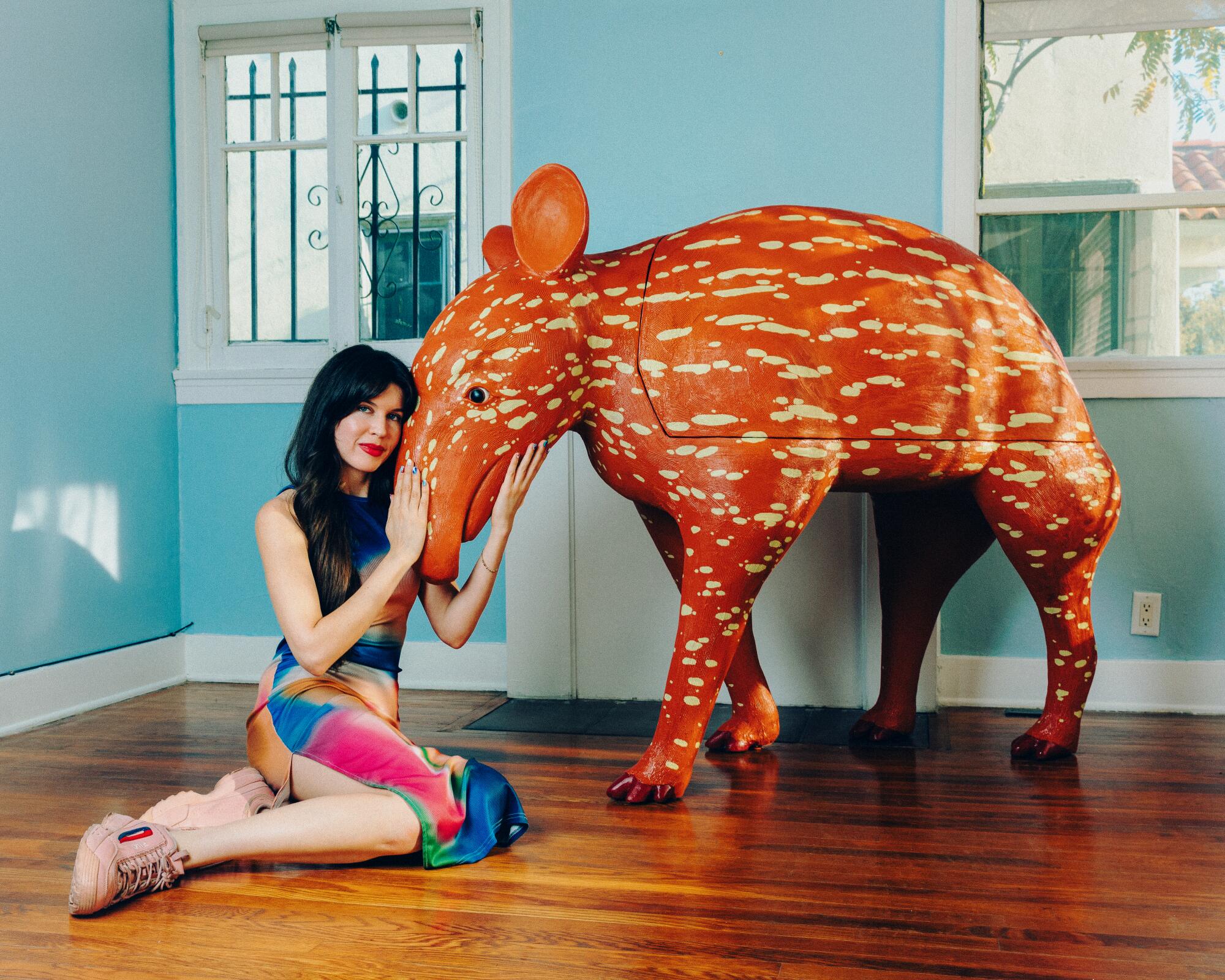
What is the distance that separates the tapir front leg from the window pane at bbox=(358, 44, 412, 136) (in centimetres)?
190

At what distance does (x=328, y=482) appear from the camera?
180 cm

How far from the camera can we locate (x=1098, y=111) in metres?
2.71

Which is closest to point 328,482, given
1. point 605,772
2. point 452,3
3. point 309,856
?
point 309,856

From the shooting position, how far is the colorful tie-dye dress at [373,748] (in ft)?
5.15

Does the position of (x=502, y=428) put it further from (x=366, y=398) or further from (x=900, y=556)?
(x=900, y=556)

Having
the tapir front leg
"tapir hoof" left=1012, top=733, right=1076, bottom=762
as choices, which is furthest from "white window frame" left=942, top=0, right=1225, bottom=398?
the tapir front leg

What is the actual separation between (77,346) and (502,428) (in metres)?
1.58

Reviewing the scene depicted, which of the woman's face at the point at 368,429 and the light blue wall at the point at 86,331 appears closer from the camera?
the woman's face at the point at 368,429

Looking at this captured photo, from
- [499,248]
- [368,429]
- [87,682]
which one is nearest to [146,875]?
[368,429]


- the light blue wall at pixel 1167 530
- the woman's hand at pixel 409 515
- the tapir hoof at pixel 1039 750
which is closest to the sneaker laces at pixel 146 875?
the woman's hand at pixel 409 515

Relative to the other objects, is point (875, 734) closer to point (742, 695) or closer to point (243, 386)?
point (742, 695)

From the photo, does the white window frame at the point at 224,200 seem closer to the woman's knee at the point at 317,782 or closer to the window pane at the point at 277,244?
the window pane at the point at 277,244

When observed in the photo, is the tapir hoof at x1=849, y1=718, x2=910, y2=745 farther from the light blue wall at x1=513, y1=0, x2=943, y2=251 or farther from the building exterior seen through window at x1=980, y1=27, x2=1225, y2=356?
the light blue wall at x1=513, y1=0, x2=943, y2=251

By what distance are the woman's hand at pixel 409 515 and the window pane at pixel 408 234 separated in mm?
1414
